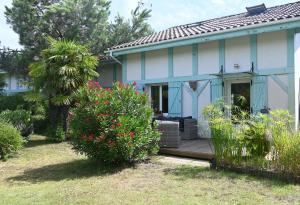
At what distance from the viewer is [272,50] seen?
433 inches

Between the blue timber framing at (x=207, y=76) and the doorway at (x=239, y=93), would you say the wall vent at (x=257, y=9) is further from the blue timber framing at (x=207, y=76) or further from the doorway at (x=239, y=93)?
the blue timber framing at (x=207, y=76)

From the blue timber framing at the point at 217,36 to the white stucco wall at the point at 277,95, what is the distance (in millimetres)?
1606

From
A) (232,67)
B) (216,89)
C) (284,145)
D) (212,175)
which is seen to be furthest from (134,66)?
(284,145)

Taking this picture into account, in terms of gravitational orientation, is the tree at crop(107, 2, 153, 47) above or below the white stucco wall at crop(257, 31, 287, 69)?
above

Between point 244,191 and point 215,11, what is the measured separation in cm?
1452

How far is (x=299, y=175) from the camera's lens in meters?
6.45

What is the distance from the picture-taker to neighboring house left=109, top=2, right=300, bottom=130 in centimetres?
1070

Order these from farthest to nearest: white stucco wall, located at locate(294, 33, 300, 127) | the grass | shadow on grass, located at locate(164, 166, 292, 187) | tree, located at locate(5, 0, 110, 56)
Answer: tree, located at locate(5, 0, 110, 56) → white stucco wall, located at locate(294, 33, 300, 127) → shadow on grass, located at locate(164, 166, 292, 187) → the grass

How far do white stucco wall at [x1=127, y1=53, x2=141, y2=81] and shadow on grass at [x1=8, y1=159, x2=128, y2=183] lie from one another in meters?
6.73

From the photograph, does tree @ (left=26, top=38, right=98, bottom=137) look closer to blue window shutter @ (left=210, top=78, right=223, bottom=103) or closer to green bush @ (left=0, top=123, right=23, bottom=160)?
green bush @ (left=0, top=123, right=23, bottom=160)

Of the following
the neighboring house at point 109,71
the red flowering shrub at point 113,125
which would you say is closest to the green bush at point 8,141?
the red flowering shrub at point 113,125

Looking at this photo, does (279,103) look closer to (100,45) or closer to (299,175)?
(299,175)

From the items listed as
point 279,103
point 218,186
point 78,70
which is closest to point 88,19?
point 78,70

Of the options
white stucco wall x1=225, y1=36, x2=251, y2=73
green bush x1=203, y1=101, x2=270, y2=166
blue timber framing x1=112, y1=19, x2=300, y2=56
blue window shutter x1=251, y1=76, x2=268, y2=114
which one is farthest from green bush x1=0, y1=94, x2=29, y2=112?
green bush x1=203, y1=101, x2=270, y2=166
